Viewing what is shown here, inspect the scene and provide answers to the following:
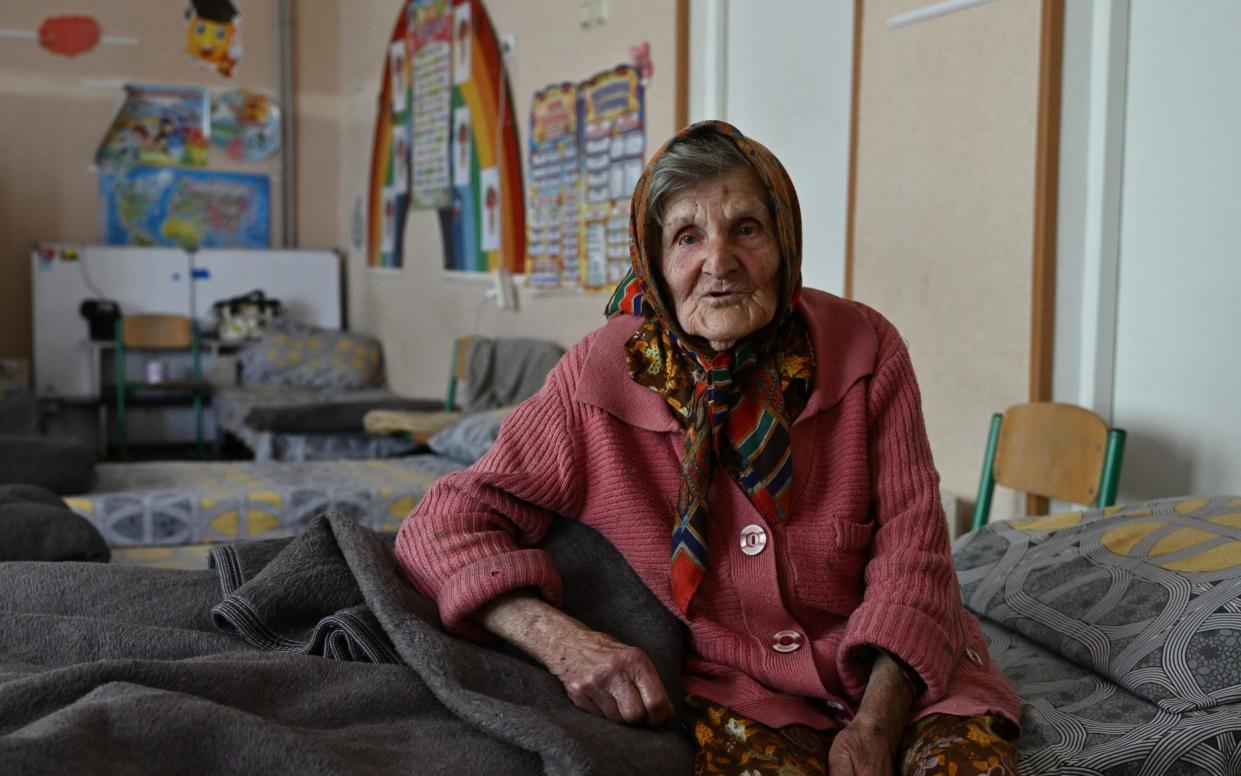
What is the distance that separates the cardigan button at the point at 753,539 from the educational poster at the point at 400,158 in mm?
5300

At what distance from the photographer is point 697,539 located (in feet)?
5.16

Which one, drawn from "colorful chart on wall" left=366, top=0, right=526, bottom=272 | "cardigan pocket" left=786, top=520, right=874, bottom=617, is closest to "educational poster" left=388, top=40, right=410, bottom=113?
"colorful chart on wall" left=366, top=0, right=526, bottom=272

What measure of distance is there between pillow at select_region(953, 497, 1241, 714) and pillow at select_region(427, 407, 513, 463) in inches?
90.1

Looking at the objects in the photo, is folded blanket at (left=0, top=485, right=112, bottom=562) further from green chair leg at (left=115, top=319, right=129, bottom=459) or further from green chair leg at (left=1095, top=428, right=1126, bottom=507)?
green chair leg at (left=115, top=319, right=129, bottom=459)

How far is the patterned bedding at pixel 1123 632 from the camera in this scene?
1.49 metres

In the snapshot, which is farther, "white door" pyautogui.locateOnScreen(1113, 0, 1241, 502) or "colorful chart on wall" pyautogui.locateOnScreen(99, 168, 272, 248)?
"colorful chart on wall" pyautogui.locateOnScreen(99, 168, 272, 248)

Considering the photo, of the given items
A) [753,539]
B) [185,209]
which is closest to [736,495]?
[753,539]

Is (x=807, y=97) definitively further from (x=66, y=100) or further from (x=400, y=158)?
(x=66, y=100)

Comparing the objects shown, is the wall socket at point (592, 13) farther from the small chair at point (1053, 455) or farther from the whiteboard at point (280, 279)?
the whiteboard at point (280, 279)

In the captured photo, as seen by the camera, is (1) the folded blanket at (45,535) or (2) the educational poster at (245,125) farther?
(2) the educational poster at (245,125)

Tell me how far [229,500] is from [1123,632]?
2662 millimetres

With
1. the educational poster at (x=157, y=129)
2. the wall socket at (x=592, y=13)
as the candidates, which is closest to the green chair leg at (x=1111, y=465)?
the wall socket at (x=592, y=13)

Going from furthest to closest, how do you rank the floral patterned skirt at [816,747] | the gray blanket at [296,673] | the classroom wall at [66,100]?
the classroom wall at [66,100], the floral patterned skirt at [816,747], the gray blanket at [296,673]

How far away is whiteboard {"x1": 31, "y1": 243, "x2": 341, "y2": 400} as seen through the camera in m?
6.97
